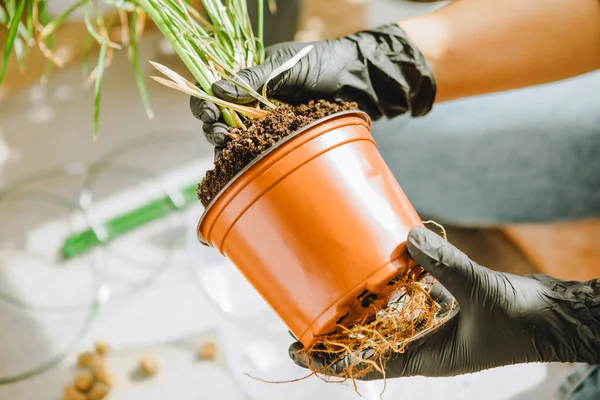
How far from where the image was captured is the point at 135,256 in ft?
3.64

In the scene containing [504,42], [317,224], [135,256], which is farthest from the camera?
[135,256]

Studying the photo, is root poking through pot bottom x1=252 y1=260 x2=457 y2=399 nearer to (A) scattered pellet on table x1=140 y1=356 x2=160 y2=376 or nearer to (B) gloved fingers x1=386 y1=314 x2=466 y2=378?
(B) gloved fingers x1=386 y1=314 x2=466 y2=378

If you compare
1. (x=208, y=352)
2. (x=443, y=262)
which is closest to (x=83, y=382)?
(x=208, y=352)

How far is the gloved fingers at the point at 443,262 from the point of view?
50cm

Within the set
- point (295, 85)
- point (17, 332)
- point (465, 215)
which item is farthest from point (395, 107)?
point (17, 332)

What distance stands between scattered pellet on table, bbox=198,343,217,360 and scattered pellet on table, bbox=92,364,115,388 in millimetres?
165

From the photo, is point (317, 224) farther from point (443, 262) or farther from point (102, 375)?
point (102, 375)

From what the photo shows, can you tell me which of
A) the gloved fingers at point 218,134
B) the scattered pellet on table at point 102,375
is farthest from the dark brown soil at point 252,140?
the scattered pellet on table at point 102,375

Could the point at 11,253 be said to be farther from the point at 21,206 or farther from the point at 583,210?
the point at 583,210

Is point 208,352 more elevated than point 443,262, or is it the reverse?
point 208,352

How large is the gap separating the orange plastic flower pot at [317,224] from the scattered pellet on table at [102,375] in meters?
0.57

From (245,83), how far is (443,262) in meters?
0.29

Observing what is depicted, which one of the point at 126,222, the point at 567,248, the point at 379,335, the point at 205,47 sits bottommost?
the point at 567,248

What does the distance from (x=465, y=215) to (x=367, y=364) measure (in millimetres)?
492
